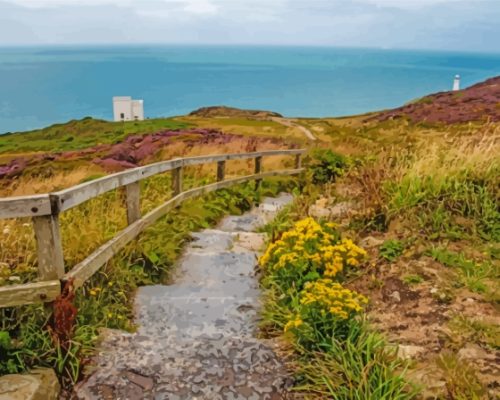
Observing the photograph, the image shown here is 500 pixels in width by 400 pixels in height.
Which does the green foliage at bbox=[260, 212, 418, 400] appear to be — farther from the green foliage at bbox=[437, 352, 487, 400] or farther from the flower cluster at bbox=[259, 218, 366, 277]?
the green foliage at bbox=[437, 352, 487, 400]

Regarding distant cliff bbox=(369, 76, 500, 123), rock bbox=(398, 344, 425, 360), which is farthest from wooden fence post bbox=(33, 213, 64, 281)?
distant cliff bbox=(369, 76, 500, 123)

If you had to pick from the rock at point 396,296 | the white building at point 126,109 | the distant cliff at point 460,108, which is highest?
the rock at point 396,296

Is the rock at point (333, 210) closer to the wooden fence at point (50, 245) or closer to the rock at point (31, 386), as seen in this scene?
the wooden fence at point (50, 245)

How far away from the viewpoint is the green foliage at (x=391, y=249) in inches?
232

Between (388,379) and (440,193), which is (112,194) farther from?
(388,379)

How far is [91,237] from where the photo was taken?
530 cm

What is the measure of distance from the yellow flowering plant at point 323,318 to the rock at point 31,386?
182cm

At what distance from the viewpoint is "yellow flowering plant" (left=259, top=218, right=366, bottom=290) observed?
5.21m

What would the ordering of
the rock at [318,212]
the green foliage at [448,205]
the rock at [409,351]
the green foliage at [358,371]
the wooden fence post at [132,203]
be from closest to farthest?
1. the green foliage at [358,371]
2. the rock at [409,351]
3. the wooden fence post at [132,203]
4. the green foliage at [448,205]
5. the rock at [318,212]

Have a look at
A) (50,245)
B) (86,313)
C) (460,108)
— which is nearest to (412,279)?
(86,313)

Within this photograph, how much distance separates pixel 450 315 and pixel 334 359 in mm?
1343

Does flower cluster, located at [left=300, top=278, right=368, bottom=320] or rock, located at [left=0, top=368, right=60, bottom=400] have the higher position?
flower cluster, located at [left=300, top=278, right=368, bottom=320]

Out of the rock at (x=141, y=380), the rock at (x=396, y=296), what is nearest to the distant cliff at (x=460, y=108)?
the rock at (x=396, y=296)

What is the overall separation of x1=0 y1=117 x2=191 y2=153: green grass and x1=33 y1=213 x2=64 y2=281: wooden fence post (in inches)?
1360
